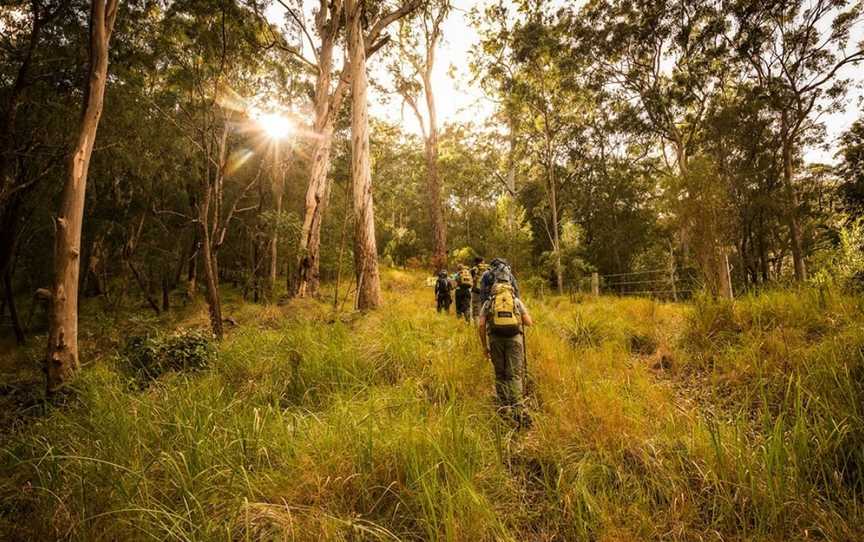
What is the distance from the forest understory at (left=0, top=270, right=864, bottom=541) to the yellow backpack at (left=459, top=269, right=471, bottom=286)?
4121mm

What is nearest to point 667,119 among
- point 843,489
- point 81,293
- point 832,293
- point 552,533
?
point 832,293

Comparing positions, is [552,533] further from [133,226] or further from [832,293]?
[133,226]

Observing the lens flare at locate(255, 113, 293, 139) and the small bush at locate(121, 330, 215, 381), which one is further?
the lens flare at locate(255, 113, 293, 139)

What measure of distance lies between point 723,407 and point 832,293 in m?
2.56

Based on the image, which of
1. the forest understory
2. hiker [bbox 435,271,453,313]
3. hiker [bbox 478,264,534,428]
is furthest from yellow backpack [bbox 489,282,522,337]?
hiker [bbox 435,271,453,313]

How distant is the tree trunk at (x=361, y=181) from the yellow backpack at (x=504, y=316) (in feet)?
18.0

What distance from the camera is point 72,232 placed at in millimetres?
4652

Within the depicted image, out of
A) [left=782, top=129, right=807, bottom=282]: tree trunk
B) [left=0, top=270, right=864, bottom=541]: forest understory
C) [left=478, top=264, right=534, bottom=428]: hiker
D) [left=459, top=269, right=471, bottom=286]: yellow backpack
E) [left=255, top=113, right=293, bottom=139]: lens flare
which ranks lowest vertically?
[left=0, top=270, right=864, bottom=541]: forest understory

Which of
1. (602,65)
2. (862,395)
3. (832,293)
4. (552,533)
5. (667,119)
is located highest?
(602,65)

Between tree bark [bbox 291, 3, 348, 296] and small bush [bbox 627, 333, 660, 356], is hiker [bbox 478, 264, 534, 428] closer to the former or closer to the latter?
small bush [bbox 627, 333, 660, 356]

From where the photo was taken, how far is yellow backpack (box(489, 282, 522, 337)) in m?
3.50

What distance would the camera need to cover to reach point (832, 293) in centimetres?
430

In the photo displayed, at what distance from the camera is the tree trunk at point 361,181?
869 cm

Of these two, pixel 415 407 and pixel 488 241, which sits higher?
pixel 488 241
